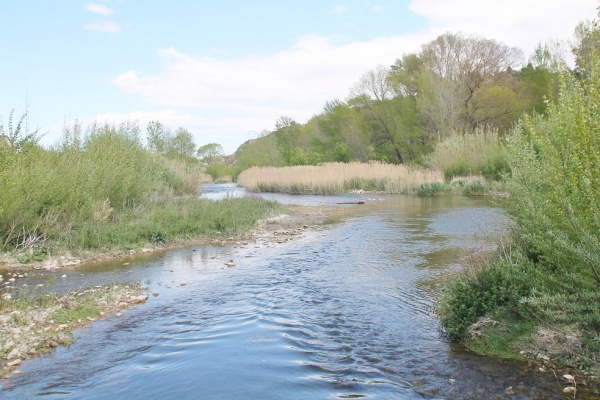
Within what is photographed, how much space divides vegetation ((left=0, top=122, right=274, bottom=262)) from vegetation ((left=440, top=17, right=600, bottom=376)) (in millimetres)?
10324

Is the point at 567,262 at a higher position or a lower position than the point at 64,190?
lower

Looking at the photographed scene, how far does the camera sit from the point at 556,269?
19.6 feet

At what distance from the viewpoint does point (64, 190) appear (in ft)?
46.0

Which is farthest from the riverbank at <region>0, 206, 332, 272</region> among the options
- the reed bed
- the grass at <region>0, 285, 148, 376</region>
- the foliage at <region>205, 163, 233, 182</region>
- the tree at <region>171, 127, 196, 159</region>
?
the foliage at <region>205, 163, 233, 182</region>

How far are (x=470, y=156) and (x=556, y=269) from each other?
29.6 metres

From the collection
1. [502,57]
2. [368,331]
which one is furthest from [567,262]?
[502,57]

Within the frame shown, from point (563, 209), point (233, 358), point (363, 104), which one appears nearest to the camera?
point (563, 209)

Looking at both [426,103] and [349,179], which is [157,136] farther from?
[426,103]

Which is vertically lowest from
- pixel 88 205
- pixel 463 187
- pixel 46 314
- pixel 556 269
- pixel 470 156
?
pixel 46 314

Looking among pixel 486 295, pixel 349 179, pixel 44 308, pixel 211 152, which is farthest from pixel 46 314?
pixel 211 152

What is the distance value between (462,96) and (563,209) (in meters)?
46.7

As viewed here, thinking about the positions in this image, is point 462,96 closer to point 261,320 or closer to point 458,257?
point 458,257

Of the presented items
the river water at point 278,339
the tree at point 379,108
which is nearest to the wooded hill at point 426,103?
the tree at point 379,108

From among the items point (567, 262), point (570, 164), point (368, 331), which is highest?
point (570, 164)
